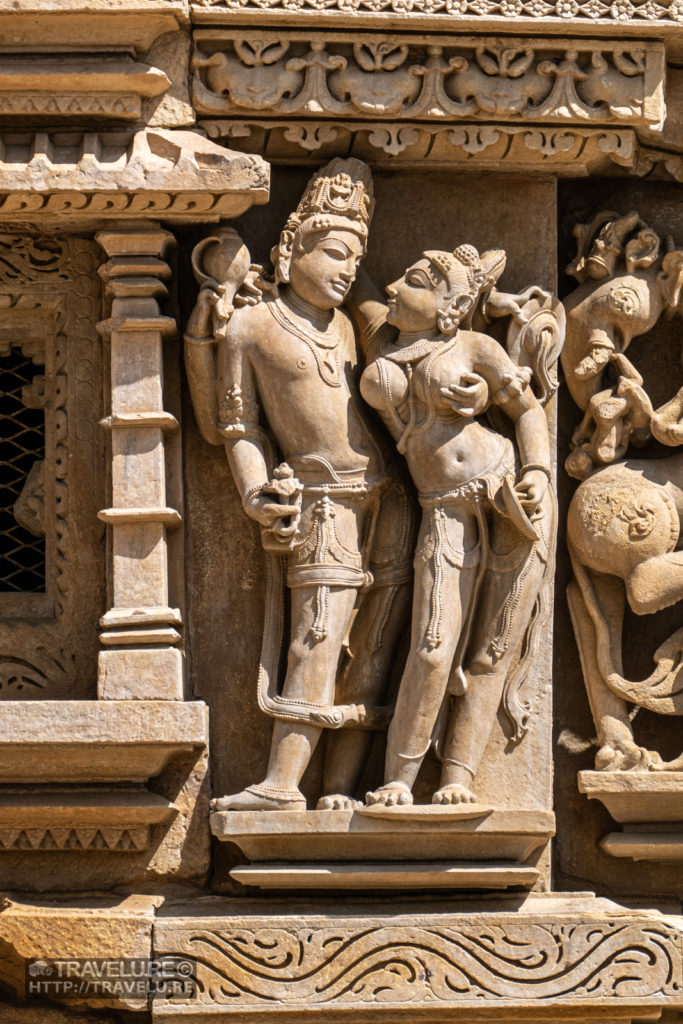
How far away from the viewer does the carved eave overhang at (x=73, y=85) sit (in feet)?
17.8

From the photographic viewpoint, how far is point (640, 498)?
5602 millimetres

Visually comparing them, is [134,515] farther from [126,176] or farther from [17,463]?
[126,176]

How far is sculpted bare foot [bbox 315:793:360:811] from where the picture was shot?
17.8 feet

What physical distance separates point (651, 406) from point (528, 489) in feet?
1.50

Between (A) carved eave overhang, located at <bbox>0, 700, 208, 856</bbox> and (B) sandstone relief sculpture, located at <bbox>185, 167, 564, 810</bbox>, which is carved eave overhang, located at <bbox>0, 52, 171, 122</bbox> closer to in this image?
(B) sandstone relief sculpture, located at <bbox>185, 167, 564, 810</bbox>

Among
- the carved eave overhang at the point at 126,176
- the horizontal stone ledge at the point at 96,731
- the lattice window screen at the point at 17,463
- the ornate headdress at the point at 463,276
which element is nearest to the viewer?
the horizontal stone ledge at the point at 96,731

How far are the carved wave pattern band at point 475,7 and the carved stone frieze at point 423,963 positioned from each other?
7.47ft

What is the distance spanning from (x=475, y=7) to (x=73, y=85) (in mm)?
1037

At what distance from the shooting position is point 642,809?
5562 mm

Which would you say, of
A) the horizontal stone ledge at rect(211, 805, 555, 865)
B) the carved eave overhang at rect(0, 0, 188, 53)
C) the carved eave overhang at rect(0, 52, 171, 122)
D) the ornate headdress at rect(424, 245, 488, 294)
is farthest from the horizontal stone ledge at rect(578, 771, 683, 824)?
the carved eave overhang at rect(0, 0, 188, 53)

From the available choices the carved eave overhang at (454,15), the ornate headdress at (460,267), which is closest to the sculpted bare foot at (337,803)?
the ornate headdress at (460,267)

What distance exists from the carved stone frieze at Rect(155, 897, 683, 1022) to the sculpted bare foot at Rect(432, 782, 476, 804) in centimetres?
29

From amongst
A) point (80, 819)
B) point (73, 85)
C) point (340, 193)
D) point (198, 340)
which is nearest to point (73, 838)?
point (80, 819)

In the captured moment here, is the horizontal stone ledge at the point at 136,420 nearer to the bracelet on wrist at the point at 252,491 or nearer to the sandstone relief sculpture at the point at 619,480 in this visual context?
the bracelet on wrist at the point at 252,491
